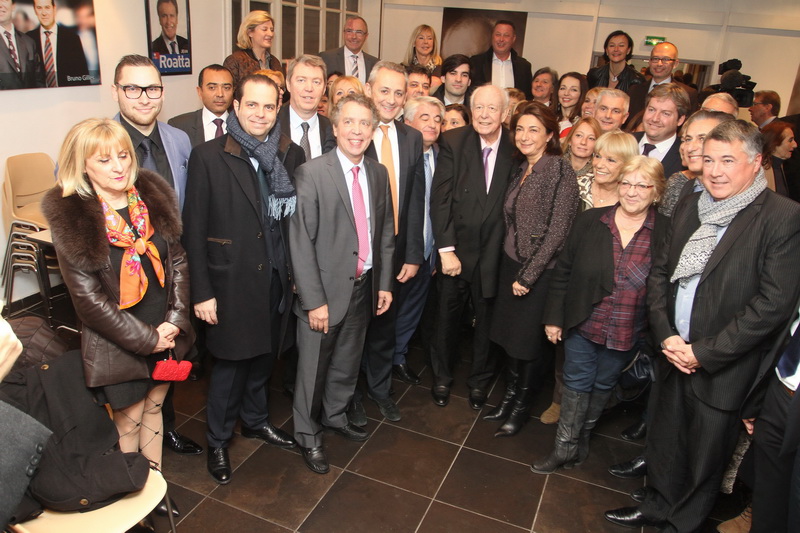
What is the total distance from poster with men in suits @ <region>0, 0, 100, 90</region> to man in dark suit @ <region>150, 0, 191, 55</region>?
0.76 m

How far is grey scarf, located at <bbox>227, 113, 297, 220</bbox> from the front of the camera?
2.66 metres

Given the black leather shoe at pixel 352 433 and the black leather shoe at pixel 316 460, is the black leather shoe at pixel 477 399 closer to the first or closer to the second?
the black leather shoe at pixel 352 433

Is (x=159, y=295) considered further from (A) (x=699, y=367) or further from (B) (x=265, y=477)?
(A) (x=699, y=367)

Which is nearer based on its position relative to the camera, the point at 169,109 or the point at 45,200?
the point at 45,200

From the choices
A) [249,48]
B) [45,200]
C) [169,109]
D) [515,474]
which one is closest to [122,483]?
[45,200]

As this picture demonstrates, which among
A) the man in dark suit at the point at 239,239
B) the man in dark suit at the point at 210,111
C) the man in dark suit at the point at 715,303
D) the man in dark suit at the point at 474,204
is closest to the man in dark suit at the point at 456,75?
the man in dark suit at the point at 474,204

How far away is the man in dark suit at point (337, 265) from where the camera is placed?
2803 millimetres

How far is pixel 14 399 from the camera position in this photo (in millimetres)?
1974

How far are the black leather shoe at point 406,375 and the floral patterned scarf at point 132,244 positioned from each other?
201 cm

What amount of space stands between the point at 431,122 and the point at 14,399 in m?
2.61

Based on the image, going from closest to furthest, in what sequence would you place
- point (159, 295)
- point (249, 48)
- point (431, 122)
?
point (159, 295) → point (431, 122) → point (249, 48)

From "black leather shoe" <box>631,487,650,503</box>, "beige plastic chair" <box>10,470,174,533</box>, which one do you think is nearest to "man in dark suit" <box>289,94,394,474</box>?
"beige plastic chair" <box>10,470,174,533</box>

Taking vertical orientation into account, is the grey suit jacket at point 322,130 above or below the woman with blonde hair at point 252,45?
A: below

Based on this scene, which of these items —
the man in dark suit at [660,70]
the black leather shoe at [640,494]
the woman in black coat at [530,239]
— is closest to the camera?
the black leather shoe at [640,494]
